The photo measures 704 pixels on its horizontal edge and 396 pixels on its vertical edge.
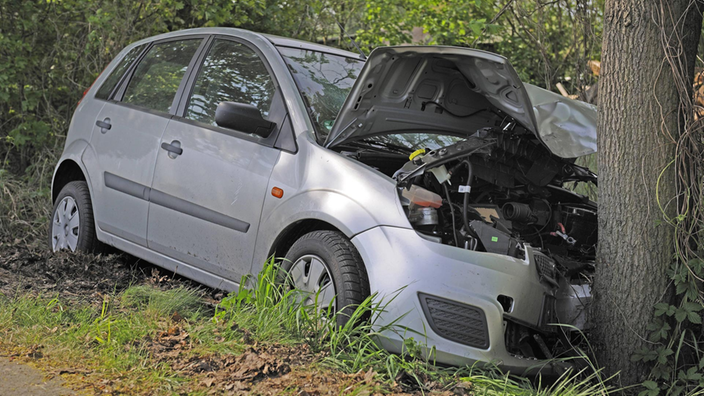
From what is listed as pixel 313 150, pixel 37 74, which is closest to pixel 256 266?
pixel 313 150

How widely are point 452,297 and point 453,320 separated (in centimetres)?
11

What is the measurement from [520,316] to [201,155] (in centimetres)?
210

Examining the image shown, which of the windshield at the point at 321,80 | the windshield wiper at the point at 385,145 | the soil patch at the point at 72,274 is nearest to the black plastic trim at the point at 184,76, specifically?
the windshield at the point at 321,80

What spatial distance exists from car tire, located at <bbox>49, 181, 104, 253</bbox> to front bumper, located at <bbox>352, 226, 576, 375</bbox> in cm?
268

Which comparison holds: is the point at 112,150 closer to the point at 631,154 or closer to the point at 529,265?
the point at 529,265

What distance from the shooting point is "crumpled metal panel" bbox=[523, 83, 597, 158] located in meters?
3.76

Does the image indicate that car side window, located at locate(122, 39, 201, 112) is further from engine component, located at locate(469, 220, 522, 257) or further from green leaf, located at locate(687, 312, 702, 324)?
green leaf, located at locate(687, 312, 702, 324)

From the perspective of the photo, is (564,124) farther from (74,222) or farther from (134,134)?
(74,222)

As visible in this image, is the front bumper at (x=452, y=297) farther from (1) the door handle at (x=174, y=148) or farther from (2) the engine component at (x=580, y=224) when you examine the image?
(1) the door handle at (x=174, y=148)

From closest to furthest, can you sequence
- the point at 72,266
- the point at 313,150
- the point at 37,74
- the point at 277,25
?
the point at 313,150
the point at 72,266
the point at 37,74
the point at 277,25

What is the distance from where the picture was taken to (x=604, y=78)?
3.75 m

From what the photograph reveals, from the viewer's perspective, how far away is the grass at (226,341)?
297 centimetres

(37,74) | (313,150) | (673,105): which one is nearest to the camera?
(673,105)

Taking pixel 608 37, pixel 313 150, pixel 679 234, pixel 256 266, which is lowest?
pixel 256 266
